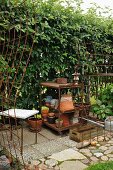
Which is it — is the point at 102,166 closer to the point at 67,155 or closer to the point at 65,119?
→ the point at 67,155

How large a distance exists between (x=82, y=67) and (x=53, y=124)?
173cm

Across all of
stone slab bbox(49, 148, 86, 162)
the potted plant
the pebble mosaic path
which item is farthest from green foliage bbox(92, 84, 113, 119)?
stone slab bbox(49, 148, 86, 162)

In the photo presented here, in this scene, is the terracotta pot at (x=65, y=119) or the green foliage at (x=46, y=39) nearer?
the green foliage at (x=46, y=39)

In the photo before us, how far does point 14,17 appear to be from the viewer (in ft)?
14.6

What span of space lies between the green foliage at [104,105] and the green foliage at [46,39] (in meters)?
0.79

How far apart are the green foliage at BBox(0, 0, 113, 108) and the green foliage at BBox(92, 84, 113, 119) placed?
786 millimetres

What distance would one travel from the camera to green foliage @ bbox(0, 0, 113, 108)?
446 cm

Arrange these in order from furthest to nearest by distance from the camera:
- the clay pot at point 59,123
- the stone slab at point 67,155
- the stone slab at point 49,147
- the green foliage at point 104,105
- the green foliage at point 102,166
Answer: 1. the green foliage at point 104,105
2. the clay pot at point 59,123
3. the stone slab at point 49,147
4. the stone slab at point 67,155
5. the green foliage at point 102,166

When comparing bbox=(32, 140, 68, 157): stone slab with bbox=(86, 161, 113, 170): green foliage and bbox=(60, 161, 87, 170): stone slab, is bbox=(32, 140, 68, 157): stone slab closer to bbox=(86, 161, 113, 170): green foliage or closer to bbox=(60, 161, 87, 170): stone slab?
bbox=(60, 161, 87, 170): stone slab

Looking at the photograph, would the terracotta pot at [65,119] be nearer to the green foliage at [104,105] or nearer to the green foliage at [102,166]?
the green foliage at [104,105]

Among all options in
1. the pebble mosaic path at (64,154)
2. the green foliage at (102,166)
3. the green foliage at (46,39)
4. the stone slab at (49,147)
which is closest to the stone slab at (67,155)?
the pebble mosaic path at (64,154)

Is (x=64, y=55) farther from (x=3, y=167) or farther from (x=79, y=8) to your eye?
(x=3, y=167)

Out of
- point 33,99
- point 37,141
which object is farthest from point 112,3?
point 37,141

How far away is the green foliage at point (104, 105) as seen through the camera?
203 inches
